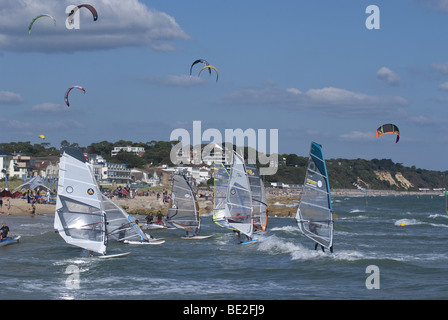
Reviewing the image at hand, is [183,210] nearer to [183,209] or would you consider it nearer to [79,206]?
[183,209]

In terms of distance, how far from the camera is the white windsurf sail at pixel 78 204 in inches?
769

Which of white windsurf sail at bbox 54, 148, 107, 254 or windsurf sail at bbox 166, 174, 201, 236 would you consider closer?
white windsurf sail at bbox 54, 148, 107, 254

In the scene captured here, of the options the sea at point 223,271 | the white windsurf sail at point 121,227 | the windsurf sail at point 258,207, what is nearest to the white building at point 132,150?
the windsurf sail at point 258,207

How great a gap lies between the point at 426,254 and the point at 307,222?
708 centimetres

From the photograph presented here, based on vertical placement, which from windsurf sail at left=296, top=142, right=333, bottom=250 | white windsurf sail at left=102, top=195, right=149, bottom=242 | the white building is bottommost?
white windsurf sail at left=102, top=195, right=149, bottom=242

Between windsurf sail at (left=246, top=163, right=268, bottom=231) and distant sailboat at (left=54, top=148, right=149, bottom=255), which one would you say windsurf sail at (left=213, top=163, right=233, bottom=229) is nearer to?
windsurf sail at (left=246, top=163, right=268, bottom=231)

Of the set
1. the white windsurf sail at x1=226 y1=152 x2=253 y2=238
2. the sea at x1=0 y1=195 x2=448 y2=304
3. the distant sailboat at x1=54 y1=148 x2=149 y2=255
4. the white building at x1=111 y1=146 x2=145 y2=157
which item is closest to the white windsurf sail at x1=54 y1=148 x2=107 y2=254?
the distant sailboat at x1=54 y1=148 x2=149 y2=255

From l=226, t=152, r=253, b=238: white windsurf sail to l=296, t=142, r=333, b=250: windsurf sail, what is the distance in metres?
5.73

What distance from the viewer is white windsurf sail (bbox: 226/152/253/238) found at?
83.6 ft

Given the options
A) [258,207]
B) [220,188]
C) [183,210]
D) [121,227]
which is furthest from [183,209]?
[121,227]

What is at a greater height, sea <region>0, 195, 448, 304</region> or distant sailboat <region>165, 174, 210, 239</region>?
distant sailboat <region>165, 174, 210, 239</region>

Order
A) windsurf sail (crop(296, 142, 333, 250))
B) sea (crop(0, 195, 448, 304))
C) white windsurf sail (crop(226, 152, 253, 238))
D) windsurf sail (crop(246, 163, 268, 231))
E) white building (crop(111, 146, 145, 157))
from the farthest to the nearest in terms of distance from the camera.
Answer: white building (crop(111, 146, 145, 157))
windsurf sail (crop(246, 163, 268, 231))
white windsurf sail (crop(226, 152, 253, 238))
windsurf sail (crop(296, 142, 333, 250))
sea (crop(0, 195, 448, 304))

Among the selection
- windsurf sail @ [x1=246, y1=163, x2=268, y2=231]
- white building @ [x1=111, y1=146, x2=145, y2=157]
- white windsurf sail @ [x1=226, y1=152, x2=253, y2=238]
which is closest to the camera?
white windsurf sail @ [x1=226, y1=152, x2=253, y2=238]
